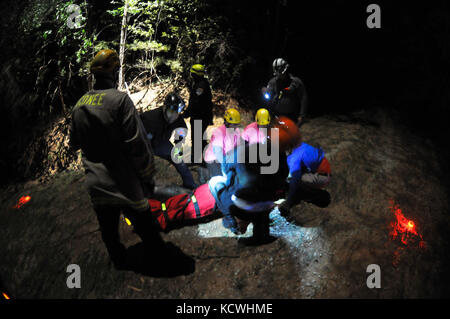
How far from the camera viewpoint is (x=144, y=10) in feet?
20.4

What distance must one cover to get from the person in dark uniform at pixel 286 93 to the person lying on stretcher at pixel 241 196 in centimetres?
145

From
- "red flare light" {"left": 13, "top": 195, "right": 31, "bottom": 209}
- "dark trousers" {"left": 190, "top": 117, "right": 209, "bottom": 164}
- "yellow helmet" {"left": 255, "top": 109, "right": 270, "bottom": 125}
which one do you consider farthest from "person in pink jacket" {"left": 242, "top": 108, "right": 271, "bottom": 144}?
"red flare light" {"left": 13, "top": 195, "right": 31, "bottom": 209}

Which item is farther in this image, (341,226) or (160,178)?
(160,178)

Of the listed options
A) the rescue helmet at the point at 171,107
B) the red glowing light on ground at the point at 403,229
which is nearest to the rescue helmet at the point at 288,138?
the rescue helmet at the point at 171,107

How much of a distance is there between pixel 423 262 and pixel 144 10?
766 centimetres

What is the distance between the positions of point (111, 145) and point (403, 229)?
379 centimetres

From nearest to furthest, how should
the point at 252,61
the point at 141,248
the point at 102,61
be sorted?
the point at 102,61 < the point at 141,248 < the point at 252,61

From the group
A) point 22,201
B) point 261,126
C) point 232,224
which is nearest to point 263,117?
point 261,126

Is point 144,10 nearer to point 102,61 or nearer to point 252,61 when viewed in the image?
point 252,61

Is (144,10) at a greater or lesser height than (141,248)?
greater

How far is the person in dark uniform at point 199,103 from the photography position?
461cm

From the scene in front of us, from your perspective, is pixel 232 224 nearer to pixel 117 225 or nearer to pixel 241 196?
pixel 241 196

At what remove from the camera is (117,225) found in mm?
2537
